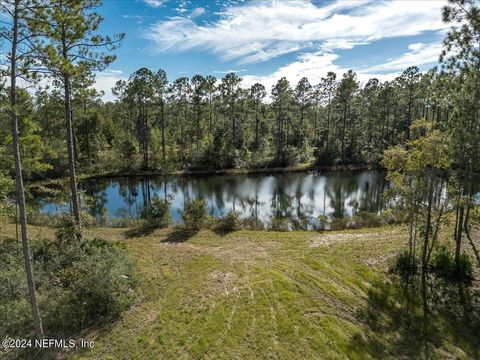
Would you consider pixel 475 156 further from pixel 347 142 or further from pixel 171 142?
pixel 171 142

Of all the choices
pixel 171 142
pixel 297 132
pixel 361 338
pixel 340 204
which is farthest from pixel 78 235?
pixel 297 132

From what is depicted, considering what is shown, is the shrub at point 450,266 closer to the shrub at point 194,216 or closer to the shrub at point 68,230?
the shrub at point 194,216

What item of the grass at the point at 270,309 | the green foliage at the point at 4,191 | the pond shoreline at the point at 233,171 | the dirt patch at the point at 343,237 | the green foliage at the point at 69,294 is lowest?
the grass at the point at 270,309

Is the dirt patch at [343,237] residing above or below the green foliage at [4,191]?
below

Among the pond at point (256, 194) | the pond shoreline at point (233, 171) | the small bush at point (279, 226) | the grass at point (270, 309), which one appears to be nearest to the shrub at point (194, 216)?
the grass at point (270, 309)

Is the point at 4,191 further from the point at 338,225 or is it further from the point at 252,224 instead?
the point at 338,225
